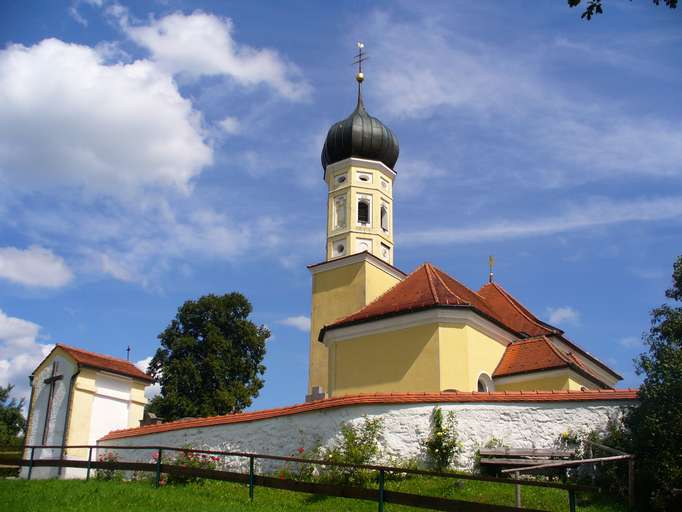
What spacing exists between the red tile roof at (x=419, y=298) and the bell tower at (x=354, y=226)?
361 cm

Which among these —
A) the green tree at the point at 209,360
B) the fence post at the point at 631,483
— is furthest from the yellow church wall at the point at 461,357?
the green tree at the point at 209,360

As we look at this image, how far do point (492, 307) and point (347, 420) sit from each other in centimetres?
1262

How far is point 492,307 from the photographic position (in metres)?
26.7

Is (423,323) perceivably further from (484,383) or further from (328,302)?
(328,302)

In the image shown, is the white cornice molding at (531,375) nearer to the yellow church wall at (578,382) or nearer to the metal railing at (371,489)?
the yellow church wall at (578,382)

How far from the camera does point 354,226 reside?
28938 mm

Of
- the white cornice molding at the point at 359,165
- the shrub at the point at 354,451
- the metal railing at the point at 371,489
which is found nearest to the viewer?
the metal railing at the point at 371,489

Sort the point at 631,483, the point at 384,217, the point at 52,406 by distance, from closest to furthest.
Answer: the point at 631,483
the point at 52,406
the point at 384,217

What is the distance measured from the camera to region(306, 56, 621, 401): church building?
66.6ft

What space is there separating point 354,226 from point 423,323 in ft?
29.9

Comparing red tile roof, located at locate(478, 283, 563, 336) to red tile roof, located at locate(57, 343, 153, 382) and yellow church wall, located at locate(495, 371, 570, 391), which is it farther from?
red tile roof, located at locate(57, 343, 153, 382)

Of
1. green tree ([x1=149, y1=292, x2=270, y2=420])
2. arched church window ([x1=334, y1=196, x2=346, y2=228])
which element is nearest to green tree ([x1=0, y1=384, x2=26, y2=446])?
green tree ([x1=149, y1=292, x2=270, y2=420])

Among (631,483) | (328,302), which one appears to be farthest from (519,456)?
(328,302)

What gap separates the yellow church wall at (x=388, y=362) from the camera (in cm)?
2003
